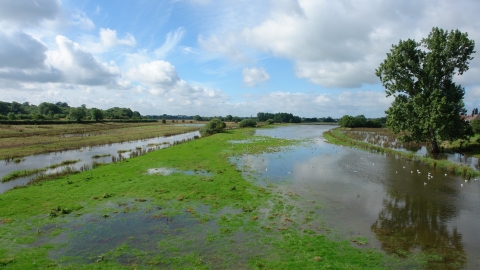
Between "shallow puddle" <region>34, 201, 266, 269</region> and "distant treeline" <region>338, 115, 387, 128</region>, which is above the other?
"distant treeline" <region>338, 115, 387, 128</region>

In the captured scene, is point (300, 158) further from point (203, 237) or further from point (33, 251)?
point (33, 251)

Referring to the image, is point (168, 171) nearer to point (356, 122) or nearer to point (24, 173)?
point (24, 173)

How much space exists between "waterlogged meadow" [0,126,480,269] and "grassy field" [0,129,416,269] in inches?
2.3

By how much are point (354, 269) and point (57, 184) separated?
2081cm

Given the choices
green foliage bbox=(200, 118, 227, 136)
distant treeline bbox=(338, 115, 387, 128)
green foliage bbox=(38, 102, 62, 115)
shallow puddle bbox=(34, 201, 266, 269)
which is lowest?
shallow puddle bbox=(34, 201, 266, 269)

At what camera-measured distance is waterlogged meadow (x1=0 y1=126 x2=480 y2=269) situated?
1039 centimetres

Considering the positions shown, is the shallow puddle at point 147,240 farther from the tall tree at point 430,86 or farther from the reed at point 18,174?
the tall tree at point 430,86

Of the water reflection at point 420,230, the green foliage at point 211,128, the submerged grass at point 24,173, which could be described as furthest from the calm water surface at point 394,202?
the green foliage at point 211,128

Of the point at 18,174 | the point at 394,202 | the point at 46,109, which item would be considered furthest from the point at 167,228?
the point at 46,109

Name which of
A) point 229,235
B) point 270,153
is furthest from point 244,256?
point 270,153

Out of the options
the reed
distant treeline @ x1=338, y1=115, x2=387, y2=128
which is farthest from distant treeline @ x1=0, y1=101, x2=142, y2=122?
distant treeline @ x1=338, y1=115, x2=387, y2=128

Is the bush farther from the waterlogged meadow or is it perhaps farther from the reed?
the reed

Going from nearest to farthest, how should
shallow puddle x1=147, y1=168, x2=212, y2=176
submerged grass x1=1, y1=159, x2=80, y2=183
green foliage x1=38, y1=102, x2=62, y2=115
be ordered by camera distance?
submerged grass x1=1, y1=159, x2=80, y2=183, shallow puddle x1=147, y1=168, x2=212, y2=176, green foliage x1=38, y1=102, x2=62, y2=115

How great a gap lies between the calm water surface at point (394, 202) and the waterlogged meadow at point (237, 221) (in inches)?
3.3
